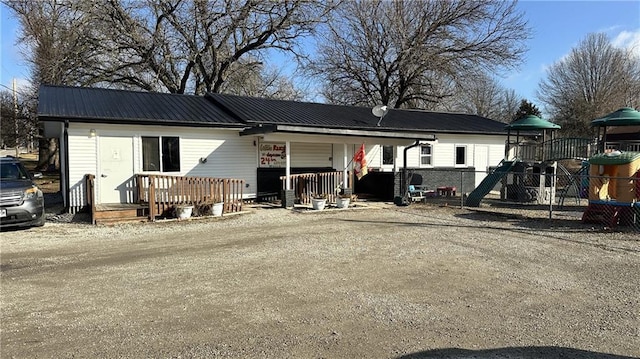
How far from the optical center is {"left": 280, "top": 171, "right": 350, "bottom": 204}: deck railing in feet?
46.1

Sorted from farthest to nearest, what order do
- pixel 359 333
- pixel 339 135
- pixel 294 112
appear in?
pixel 294 112, pixel 339 135, pixel 359 333

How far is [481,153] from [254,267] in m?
16.5

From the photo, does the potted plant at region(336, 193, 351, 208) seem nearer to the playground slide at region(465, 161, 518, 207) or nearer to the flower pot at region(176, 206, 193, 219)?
the playground slide at region(465, 161, 518, 207)

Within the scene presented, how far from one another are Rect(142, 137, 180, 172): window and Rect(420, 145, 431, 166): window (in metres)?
10.4

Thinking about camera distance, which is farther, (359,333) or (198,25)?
(198,25)

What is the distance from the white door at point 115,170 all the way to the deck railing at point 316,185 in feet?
15.1

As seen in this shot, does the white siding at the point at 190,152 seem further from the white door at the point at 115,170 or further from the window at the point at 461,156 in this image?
the window at the point at 461,156

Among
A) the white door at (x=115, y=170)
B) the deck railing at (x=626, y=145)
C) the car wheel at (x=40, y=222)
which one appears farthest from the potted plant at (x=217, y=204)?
the deck railing at (x=626, y=145)

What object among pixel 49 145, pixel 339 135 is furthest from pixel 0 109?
pixel 339 135

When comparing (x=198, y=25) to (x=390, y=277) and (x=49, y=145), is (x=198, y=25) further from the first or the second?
(x=390, y=277)

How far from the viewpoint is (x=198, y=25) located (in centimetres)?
2352

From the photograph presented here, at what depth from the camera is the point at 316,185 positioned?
14281 mm

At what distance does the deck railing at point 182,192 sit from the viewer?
11311 mm

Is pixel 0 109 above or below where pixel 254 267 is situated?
above
